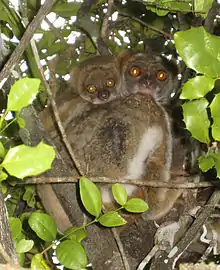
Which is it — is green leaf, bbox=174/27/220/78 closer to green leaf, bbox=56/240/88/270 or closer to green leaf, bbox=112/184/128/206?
green leaf, bbox=112/184/128/206

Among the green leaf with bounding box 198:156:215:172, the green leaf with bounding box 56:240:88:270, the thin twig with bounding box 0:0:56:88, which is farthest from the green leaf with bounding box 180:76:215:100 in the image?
the green leaf with bounding box 56:240:88:270

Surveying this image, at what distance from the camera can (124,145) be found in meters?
3.48

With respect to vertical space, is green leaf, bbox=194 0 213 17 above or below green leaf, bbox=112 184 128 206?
above

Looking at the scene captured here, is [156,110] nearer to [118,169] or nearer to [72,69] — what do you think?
[118,169]

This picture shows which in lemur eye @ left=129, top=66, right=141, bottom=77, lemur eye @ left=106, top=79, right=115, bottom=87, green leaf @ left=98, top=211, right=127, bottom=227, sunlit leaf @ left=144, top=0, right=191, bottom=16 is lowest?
lemur eye @ left=106, top=79, right=115, bottom=87

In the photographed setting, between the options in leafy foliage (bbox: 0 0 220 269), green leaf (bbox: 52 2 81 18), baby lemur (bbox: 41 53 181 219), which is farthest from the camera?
green leaf (bbox: 52 2 81 18)

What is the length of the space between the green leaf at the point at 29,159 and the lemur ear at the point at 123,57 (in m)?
3.76

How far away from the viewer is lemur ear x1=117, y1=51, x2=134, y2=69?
4934mm

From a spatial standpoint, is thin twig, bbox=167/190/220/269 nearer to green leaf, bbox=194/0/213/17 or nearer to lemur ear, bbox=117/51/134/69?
green leaf, bbox=194/0/213/17

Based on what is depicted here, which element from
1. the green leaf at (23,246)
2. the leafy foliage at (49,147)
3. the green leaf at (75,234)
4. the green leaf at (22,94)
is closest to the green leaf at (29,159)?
the leafy foliage at (49,147)

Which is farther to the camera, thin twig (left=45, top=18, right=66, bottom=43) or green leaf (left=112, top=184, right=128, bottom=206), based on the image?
thin twig (left=45, top=18, right=66, bottom=43)

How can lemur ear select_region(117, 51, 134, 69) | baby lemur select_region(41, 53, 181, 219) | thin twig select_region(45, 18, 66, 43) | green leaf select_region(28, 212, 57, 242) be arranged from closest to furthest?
green leaf select_region(28, 212, 57, 242) → baby lemur select_region(41, 53, 181, 219) → thin twig select_region(45, 18, 66, 43) → lemur ear select_region(117, 51, 134, 69)

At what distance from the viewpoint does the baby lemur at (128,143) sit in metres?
3.46

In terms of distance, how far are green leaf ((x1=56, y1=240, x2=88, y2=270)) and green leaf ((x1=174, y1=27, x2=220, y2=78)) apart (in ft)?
2.93
